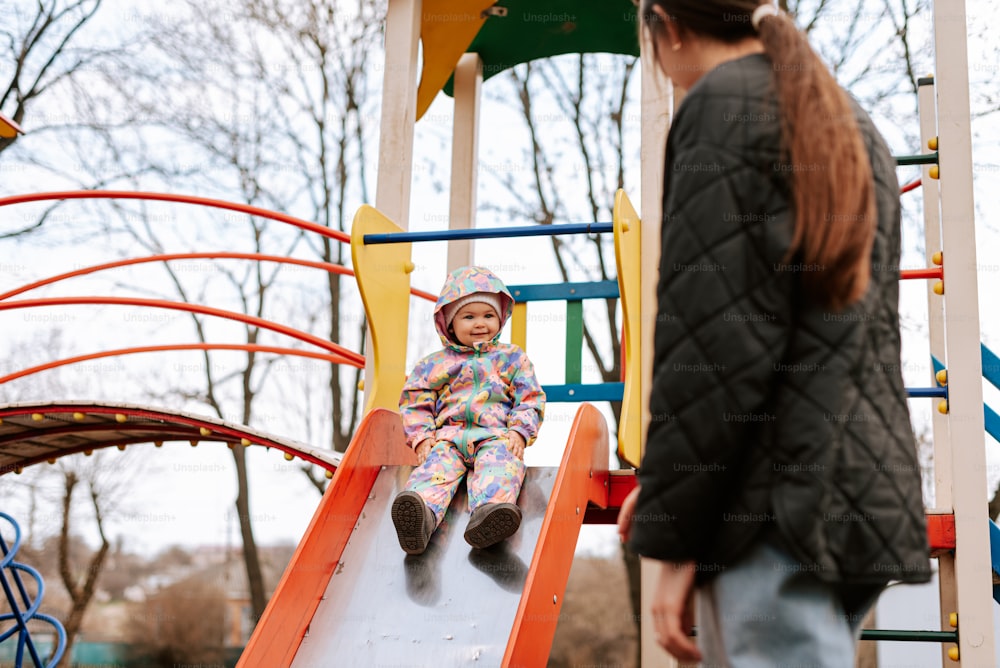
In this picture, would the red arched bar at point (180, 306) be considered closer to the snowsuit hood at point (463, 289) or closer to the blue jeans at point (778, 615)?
the snowsuit hood at point (463, 289)

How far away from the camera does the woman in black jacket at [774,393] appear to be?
1149mm

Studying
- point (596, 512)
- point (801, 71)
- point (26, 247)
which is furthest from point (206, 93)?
point (801, 71)

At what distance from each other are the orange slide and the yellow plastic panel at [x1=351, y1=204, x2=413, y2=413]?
1.50 feet

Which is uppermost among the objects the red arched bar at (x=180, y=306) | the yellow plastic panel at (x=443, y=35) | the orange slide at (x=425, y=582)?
Answer: the yellow plastic panel at (x=443, y=35)

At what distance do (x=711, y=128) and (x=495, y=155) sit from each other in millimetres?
9715

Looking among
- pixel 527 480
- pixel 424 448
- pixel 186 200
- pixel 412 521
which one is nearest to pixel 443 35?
pixel 186 200

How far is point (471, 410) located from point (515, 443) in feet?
0.79

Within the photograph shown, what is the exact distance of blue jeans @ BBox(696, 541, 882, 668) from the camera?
3.74 ft

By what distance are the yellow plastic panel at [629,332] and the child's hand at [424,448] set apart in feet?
2.25

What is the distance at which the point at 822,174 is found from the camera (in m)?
1.23

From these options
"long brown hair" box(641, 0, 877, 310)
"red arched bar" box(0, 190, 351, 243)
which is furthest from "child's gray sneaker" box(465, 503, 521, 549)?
"red arched bar" box(0, 190, 351, 243)

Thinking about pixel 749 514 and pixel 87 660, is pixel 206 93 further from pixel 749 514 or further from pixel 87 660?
pixel 749 514

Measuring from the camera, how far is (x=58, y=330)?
1078 cm

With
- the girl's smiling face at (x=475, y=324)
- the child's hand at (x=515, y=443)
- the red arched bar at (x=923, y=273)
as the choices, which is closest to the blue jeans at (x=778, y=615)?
the child's hand at (x=515, y=443)
